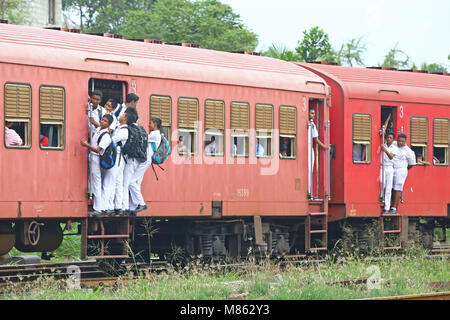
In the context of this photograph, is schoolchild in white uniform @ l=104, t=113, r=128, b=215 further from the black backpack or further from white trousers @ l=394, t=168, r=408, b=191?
white trousers @ l=394, t=168, r=408, b=191

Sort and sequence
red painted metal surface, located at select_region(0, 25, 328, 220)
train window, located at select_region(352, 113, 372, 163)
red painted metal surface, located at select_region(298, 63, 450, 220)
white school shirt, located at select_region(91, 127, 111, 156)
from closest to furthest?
1. red painted metal surface, located at select_region(0, 25, 328, 220)
2. white school shirt, located at select_region(91, 127, 111, 156)
3. red painted metal surface, located at select_region(298, 63, 450, 220)
4. train window, located at select_region(352, 113, 372, 163)

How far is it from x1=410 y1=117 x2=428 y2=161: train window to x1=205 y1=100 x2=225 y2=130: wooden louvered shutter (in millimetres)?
4793

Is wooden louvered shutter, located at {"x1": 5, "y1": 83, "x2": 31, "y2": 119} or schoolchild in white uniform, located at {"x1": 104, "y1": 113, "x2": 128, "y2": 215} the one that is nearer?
wooden louvered shutter, located at {"x1": 5, "y1": 83, "x2": 31, "y2": 119}

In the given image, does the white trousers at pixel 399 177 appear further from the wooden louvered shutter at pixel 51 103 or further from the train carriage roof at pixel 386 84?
the wooden louvered shutter at pixel 51 103

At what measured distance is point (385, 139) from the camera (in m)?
17.6

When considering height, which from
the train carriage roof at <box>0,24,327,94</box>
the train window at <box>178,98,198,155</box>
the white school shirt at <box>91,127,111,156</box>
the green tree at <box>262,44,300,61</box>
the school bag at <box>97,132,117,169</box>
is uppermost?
the green tree at <box>262,44,300,61</box>

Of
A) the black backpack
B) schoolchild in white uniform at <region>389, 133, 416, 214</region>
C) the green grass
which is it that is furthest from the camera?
schoolchild in white uniform at <region>389, 133, 416, 214</region>

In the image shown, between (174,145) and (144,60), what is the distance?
1.47m

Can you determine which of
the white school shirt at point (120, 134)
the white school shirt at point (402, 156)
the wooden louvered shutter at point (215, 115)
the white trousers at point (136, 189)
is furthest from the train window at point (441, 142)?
the white school shirt at point (120, 134)

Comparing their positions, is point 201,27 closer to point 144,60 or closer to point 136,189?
point 144,60

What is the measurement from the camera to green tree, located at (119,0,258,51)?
3188 centimetres

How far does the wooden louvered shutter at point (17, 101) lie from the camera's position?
12305 millimetres

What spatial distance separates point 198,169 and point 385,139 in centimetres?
472

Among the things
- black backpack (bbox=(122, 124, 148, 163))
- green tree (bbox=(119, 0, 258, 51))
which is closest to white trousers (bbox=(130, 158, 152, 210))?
black backpack (bbox=(122, 124, 148, 163))
